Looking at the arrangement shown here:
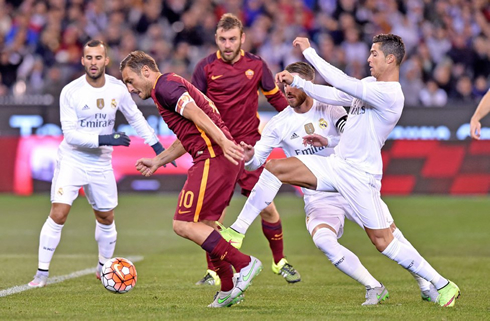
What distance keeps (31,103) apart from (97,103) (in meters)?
8.93

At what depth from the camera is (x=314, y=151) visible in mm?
8516

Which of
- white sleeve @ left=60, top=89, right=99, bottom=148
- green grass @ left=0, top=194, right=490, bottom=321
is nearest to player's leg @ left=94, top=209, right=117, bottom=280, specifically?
green grass @ left=0, top=194, right=490, bottom=321

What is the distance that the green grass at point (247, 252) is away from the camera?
704 centimetres

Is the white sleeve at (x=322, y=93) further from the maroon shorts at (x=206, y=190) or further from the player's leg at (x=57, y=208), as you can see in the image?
the player's leg at (x=57, y=208)

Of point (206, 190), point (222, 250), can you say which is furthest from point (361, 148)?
point (222, 250)

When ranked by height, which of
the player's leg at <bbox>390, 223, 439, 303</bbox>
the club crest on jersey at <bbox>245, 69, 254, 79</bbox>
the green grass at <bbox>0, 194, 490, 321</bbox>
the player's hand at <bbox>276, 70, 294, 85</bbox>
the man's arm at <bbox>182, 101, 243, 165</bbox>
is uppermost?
the player's hand at <bbox>276, 70, 294, 85</bbox>

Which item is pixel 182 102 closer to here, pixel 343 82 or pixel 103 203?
pixel 343 82

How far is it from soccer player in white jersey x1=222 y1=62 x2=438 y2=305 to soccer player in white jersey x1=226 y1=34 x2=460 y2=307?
0.43m

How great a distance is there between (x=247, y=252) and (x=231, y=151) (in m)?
5.68

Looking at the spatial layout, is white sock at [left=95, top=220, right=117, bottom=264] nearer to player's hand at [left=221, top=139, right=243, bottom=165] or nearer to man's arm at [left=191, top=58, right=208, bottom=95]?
man's arm at [left=191, top=58, right=208, bottom=95]

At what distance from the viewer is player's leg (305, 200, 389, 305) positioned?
7.56 m

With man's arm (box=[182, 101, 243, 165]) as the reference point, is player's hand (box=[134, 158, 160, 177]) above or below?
below

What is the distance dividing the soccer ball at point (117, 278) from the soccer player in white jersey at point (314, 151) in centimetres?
103

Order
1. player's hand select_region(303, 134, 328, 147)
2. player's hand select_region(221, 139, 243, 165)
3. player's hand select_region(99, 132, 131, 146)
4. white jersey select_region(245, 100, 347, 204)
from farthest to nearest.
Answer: player's hand select_region(99, 132, 131, 146), white jersey select_region(245, 100, 347, 204), player's hand select_region(303, 134, 328, 147), player's hand select_region(221, 139, 243, 165)
